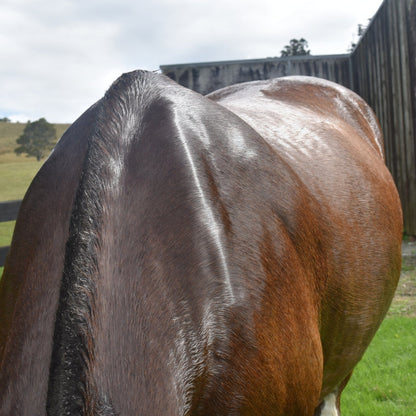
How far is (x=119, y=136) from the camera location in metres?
1.12

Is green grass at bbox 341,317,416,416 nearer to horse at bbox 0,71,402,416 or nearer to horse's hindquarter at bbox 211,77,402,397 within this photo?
horse's hindquarter at bbox 211,77,402,397

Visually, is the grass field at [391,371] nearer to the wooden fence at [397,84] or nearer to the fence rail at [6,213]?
the wooden fence at [397,84]

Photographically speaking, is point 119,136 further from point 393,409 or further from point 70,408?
point 393,409

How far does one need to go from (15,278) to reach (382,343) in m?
3.33

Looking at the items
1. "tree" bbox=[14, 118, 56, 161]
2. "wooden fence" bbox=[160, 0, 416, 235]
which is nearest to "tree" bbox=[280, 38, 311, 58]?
"wooden fence" bbox=[160, 0, 416, 235]

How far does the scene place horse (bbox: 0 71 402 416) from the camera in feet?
2.78

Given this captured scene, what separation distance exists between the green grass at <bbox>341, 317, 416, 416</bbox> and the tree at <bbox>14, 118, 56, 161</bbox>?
46495 mm

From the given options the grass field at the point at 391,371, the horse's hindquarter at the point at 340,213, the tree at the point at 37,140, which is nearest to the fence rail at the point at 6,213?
the grass field at the point at 391,371

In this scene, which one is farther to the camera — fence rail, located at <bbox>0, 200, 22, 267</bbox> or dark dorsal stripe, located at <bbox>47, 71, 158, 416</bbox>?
fence rail, located at <bbox>0, 200, 22, 267</bbox>

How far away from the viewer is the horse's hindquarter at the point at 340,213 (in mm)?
1693

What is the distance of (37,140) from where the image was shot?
52969mm

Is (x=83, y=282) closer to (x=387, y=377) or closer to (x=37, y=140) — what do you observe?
(x=387, y=377)

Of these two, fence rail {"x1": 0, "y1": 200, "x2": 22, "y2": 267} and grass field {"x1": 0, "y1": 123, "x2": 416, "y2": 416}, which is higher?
fence rail {"x1": 0, "y1": 200, "x2": 22, "y2": 267}

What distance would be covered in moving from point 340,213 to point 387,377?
1965mm
